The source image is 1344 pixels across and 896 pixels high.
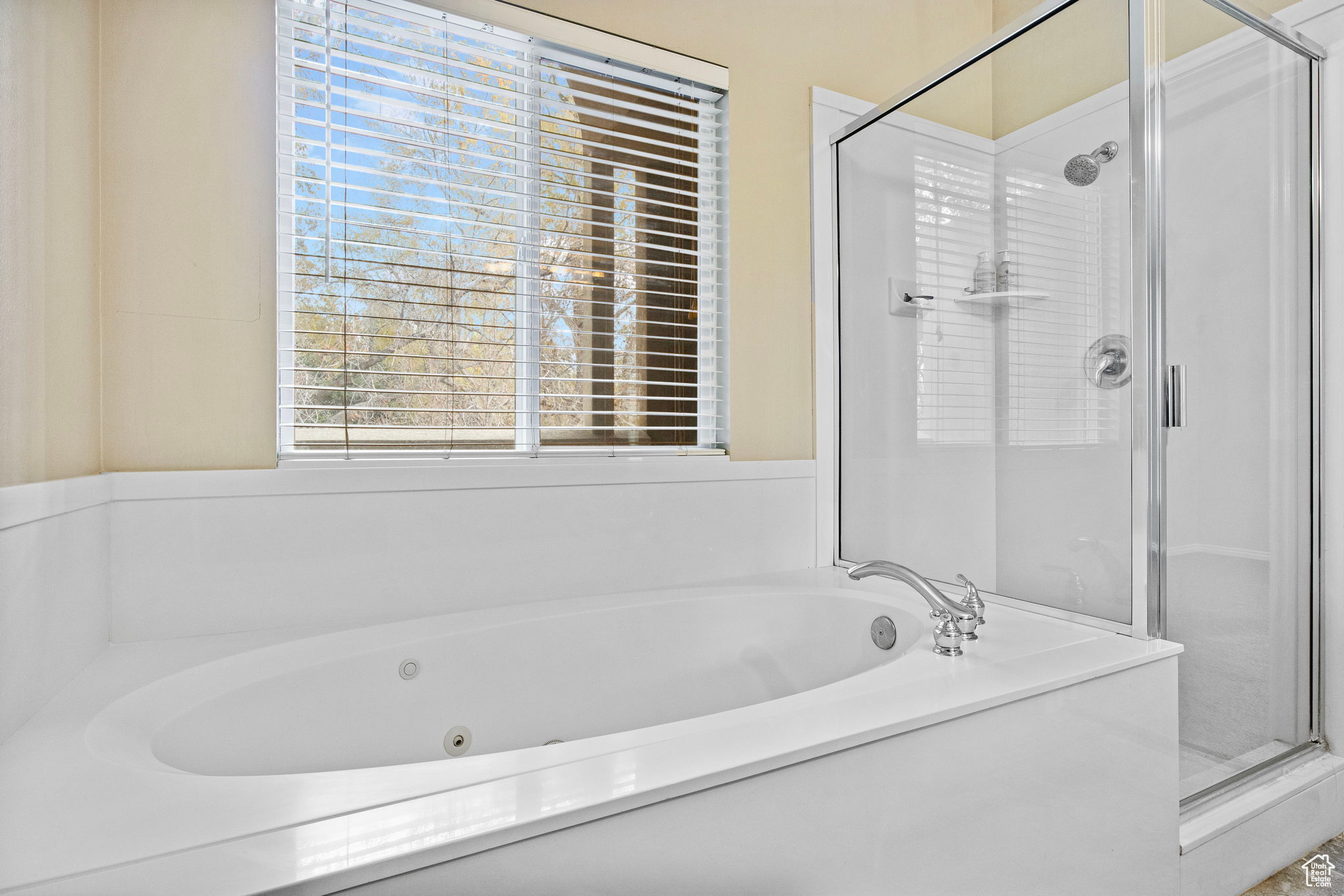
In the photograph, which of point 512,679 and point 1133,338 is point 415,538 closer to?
point 512,679

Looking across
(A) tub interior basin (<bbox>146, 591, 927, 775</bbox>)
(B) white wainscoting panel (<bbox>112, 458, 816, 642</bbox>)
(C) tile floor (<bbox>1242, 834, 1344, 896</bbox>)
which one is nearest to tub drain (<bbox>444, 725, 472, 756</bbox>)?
(A) tub interior basin (<bbox>146, 591, 927, 775</bbox>)

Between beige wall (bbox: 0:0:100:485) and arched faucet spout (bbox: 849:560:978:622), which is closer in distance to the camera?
beige wall (bbox: 0:0:100:485)

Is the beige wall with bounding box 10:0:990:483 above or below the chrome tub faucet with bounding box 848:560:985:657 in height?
above

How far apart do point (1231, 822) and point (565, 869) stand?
142 cm

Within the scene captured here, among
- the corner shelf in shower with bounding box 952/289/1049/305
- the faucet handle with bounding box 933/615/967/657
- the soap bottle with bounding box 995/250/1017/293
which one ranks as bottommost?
the faucet handle with bounding box 933/615/967/657

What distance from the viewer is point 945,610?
125cm

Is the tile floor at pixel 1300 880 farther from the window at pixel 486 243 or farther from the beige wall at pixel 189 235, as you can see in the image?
the beige wall at pixel 189 235

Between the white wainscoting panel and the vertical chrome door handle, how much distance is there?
34.7 inches

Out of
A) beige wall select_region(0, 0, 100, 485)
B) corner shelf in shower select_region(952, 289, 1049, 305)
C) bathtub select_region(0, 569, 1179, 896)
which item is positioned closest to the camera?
bathtub select_region(0, 569, 1179, 896)

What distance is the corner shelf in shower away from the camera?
4.98 ft

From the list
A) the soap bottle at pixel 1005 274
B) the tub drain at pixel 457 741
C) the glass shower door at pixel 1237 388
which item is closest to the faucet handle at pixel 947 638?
the glass shower door at pixel 1237 388

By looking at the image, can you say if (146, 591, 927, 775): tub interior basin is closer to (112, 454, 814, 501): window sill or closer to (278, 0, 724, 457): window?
(112, 454, 814, 501): window sill

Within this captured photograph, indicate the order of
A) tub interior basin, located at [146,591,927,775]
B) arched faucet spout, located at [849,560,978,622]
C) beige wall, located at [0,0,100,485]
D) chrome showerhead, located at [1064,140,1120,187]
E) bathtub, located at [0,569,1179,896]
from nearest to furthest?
bathtub, located at [0,569,1179,896] < beige wall, located at [0,0,100,485] < tub interior basin, located at [146,591,927,775] < arched faucet spout, located at [849,560,978,622] < chrome showerhead, located at [1064,140,1120,187]

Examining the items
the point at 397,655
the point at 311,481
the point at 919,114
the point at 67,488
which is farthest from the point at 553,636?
the point at 919,114
